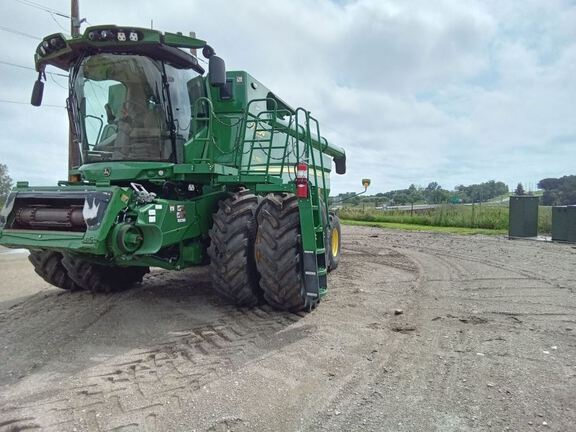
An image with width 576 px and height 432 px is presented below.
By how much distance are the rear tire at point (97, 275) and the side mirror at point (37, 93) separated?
2.03 m

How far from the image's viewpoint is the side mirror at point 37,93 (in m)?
5.63

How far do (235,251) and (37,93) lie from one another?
3.40 meters

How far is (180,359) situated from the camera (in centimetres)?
380

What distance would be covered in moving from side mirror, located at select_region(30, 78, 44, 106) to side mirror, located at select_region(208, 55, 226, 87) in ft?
8.14

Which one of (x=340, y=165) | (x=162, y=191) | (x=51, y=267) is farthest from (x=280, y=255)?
(x=340, y=165)

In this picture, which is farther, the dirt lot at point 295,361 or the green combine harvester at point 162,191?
the green combine harvester at point 162,191

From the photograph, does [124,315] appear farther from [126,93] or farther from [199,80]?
[199,80]

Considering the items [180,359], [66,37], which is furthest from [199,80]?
[180,359]

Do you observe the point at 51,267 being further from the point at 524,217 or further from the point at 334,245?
the point at 524,217

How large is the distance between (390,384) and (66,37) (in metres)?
5.01

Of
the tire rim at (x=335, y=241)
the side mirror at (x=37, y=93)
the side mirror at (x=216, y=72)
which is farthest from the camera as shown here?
the tire rim at (x=335, y=241)

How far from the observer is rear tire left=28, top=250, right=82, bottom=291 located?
5.82 metres

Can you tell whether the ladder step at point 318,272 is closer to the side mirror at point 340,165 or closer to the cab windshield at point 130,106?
the cab windshield at point 130,106

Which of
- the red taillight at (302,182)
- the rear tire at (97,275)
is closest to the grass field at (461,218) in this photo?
the red taillight at (302,182)
